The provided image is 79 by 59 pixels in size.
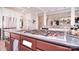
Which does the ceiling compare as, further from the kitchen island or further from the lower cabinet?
the lower cabinet

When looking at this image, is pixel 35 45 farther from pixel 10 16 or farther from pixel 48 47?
pixel 10 16

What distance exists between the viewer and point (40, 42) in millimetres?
1478

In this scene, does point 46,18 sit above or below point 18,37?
above

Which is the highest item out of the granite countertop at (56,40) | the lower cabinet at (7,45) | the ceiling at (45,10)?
the ceiling at (45,10)

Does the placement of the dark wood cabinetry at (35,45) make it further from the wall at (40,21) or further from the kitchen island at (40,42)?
the wall at (40,21)

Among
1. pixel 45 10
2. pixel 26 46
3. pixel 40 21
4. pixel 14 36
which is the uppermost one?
pixel 45 10

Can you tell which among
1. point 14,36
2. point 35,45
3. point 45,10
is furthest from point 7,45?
point 45,10

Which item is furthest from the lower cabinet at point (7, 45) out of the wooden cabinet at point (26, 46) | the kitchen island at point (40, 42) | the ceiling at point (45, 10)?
the ceiling at point (45, 10)

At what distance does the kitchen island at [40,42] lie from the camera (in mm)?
1262

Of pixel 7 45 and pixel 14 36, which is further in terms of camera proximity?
pixel 14 36
